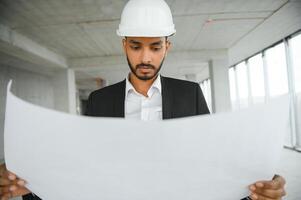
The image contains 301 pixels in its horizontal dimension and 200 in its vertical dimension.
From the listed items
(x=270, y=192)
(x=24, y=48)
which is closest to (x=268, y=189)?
(x=270, y=192)

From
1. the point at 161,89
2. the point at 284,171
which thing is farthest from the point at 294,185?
the point at 161,89

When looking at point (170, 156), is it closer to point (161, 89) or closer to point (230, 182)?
point (230, 182)

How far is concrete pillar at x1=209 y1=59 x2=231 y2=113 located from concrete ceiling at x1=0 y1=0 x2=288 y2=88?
1.13 m

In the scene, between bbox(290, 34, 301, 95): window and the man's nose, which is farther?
bbox(290, 34, 301, 95): window

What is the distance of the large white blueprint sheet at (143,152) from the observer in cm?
48

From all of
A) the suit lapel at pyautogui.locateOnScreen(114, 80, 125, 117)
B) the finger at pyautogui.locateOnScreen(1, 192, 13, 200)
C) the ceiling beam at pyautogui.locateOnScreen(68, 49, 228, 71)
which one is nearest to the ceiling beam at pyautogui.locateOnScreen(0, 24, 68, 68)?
the ceiling beam at pyautogui.locateOnScreen(68, 49, 228, 71)

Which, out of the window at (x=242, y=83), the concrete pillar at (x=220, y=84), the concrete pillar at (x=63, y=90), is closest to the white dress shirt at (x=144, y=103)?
the concrete pillar at (x=220, y=84)

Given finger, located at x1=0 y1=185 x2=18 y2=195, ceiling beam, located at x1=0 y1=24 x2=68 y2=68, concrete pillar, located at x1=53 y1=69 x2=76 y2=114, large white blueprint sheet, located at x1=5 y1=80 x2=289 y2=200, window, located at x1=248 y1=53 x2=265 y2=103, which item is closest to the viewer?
large white blueprint sheet, located at x1=5 y1=80 x2=289 y2=200

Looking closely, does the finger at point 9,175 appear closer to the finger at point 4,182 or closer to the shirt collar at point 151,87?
the finger at point 4,182

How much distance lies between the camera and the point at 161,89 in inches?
38.5

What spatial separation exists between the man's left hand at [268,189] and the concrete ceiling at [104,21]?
482 cm

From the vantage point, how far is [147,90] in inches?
38.5

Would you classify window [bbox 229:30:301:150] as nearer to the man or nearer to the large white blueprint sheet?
the man

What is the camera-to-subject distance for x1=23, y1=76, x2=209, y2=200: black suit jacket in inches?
38.5
